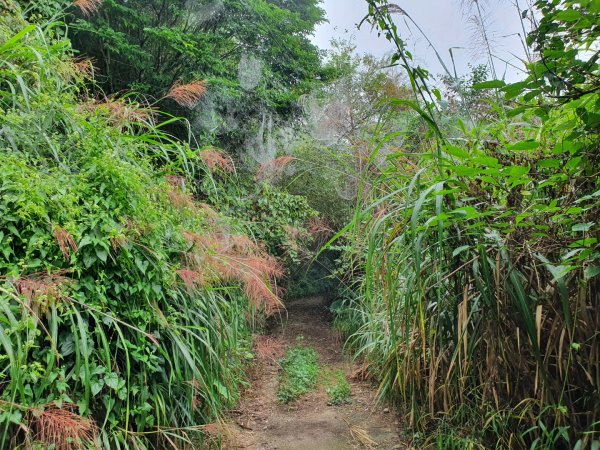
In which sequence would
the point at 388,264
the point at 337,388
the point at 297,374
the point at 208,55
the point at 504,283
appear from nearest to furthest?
the point at 504,283, the point at 388,264, the point at 337,388, the point at 297,374, the point at 208,55

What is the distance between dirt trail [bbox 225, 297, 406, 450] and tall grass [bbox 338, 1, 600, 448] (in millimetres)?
563

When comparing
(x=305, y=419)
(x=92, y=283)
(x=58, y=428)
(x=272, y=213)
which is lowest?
(x=305, y=419)

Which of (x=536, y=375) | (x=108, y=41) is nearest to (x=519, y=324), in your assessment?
(x=536, y=375)

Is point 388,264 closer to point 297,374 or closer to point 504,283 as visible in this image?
point 504,283

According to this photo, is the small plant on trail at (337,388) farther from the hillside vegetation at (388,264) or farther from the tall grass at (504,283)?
the tall grass at (504,283)

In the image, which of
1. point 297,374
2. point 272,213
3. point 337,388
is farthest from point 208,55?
point 337,388

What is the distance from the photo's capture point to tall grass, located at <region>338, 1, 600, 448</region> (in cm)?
135

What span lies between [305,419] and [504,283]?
203 cm

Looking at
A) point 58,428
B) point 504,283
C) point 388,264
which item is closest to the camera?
point 58,428

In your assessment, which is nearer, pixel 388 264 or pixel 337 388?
pixel 388 264

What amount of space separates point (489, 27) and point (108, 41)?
391cm

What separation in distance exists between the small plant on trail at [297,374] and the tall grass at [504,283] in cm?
147

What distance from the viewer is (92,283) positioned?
66.9 inches

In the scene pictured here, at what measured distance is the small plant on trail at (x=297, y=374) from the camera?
342 cm
